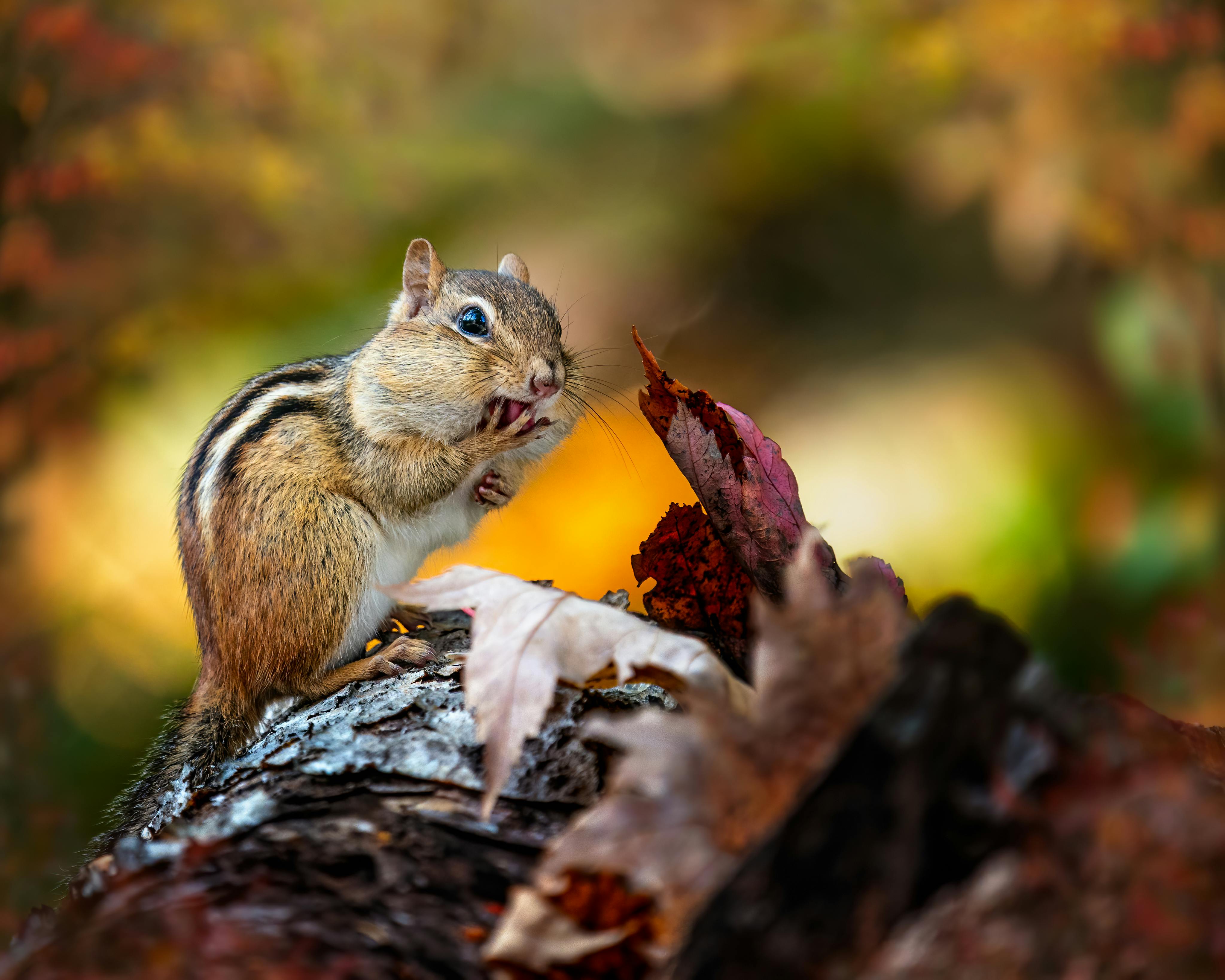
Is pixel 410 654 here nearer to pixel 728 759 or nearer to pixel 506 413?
pixel 506 413

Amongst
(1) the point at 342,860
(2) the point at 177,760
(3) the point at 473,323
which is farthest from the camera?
(3) the point at 473,323

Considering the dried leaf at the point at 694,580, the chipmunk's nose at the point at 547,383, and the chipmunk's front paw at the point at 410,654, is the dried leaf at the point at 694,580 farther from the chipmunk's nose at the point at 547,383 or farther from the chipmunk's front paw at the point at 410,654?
the chipmunk's nose at the point at 547,383

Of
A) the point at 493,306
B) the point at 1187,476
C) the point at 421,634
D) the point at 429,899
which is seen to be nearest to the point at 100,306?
the point at 493,306

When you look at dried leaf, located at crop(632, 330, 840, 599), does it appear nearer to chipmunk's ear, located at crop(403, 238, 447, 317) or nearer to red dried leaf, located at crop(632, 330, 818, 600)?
red dried leaf, located at crop(632, 330, 818, 600)

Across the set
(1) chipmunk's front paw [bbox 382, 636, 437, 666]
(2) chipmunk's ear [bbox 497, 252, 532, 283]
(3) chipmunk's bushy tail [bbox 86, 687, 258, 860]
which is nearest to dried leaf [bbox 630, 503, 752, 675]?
(1) chipmunk's front paw [bbox 382, 636, 437, 666]

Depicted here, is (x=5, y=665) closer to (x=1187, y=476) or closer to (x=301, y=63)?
(x=301, y=63)

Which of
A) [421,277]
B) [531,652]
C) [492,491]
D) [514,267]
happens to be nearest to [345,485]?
[492,491]

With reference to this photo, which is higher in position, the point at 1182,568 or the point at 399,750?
the point at 1182,568
